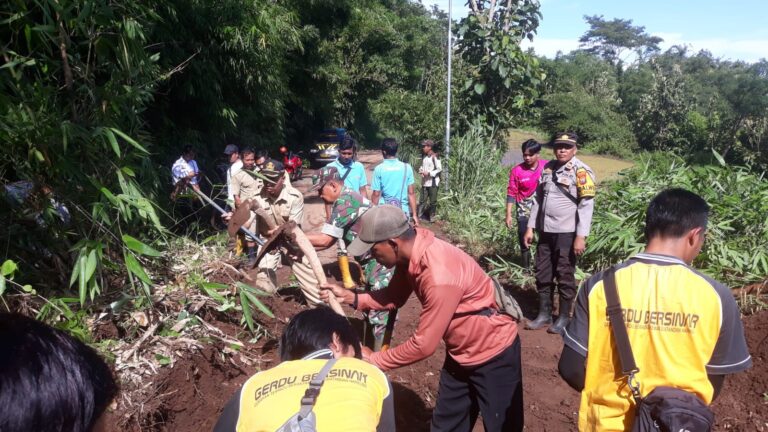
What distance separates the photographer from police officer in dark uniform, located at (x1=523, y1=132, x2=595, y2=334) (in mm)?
4727

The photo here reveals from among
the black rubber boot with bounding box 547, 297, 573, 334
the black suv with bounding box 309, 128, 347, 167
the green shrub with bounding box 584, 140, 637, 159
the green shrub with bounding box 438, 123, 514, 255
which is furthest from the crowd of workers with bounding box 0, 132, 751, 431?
the green shrub with bounding box 584, 140, 637, 159

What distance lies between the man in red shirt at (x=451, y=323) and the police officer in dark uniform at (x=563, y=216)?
229 centimetres

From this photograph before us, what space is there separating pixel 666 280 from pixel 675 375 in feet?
1.01

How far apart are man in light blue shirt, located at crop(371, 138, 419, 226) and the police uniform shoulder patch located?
213 centimetres

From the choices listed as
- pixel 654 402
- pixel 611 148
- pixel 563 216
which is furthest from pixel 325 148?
pixel 611 148

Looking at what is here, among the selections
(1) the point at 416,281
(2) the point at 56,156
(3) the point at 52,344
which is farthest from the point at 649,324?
(2) the point at 56,156

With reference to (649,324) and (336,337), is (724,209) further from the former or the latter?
(336,337)

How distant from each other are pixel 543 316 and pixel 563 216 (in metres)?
1.13

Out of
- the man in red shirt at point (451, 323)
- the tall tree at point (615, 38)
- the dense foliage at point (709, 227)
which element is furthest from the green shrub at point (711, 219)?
the tall tree at point (615, 38)

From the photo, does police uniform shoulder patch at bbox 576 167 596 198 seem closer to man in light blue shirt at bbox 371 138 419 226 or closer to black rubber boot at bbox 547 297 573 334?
black rubber boot at bbox 547 297 573 334

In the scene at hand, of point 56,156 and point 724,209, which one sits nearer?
point 56,156

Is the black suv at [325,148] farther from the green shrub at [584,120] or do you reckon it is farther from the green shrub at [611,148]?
the green shrub at [611,148]

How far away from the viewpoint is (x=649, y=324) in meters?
1.83

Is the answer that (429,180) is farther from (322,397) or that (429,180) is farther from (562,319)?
(322,397)
